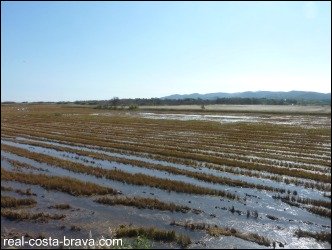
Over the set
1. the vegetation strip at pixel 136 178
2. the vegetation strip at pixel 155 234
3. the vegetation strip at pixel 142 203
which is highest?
the vegetation strip at pixel 136 178

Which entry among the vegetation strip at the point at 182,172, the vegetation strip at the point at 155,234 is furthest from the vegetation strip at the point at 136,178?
the vegetation strip at the point at 155,234

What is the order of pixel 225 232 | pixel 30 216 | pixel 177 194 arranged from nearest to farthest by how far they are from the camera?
pixel 225 232
pixel 30 216
pixel 177 194

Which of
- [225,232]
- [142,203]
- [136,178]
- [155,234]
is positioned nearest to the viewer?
[155,234]

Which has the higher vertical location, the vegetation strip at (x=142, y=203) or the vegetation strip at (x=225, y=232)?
the vegetation strip at (x=142, y=203)

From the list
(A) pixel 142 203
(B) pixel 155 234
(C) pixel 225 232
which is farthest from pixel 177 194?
(B) pixel 155 234

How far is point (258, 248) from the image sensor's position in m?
13.1

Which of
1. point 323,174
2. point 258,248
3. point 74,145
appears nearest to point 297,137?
point 323,174

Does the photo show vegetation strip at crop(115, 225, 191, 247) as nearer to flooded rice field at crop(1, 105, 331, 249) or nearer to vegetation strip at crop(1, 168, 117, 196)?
flooded rice field at crop(1, 105, 331, 249)

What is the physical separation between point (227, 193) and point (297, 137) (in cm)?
2809

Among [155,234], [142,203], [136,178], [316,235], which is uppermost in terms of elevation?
[136,178]

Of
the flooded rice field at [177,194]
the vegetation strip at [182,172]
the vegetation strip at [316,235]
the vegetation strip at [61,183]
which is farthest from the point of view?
the vegetation strip at [182,172]

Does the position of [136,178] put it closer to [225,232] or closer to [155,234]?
[155,234]

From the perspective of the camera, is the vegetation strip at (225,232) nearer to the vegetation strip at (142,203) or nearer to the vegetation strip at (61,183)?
the vegetation strip at (142,203)

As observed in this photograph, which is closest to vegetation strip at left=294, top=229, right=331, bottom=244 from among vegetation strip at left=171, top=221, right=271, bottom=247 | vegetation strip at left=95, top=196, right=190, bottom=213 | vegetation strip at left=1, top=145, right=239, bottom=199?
vegetation strip at left=171, top=221, right=271, bottom=247
